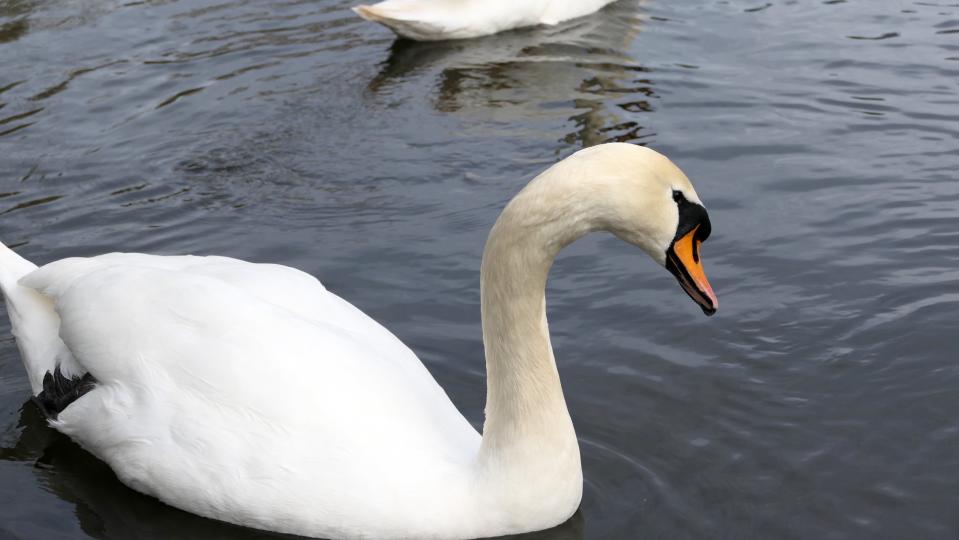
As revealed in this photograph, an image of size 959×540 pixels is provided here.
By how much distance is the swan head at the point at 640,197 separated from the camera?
379cm

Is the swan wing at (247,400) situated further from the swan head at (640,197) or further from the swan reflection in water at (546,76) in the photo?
the swan reflection in water at (546,76)

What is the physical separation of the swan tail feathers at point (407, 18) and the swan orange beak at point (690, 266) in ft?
21.9

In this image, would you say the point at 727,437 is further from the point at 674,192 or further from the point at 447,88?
the point at 447,88

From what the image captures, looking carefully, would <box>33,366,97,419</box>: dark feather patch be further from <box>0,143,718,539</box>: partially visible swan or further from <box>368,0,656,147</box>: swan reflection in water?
<box>368,0,656,147</box>: swan reflection in water

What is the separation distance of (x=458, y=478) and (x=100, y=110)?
5.61 metres

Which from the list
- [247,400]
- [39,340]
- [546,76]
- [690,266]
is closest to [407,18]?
[546,76]

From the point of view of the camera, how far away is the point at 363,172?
7.97m

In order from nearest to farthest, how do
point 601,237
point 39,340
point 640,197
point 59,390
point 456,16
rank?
point 640,197 < point 59,390 < point 39,340 < point 601,237 < point 456,16

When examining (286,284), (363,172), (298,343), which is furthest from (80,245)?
(298,343)

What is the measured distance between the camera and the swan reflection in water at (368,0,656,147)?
896cm

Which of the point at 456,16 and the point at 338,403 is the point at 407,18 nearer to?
the point at 456,16

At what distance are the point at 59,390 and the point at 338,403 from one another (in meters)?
1.26

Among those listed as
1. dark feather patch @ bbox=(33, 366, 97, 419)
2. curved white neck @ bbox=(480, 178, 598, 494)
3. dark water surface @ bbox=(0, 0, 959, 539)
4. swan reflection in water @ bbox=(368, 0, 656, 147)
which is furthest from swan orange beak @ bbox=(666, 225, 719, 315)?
swan reflection in water @ bbox=(368, 0, 656, 147)

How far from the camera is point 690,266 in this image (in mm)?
3955
